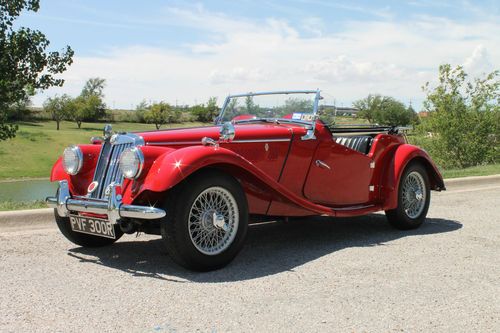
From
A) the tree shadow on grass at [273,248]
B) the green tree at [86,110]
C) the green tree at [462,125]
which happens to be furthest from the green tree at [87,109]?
the tree shadow on grass at [273,248]

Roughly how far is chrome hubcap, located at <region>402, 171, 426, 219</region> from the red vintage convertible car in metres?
0.01

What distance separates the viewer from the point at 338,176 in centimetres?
603

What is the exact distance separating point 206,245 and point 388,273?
5.08ft

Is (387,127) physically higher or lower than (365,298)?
higher

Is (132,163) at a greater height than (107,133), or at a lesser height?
lesser

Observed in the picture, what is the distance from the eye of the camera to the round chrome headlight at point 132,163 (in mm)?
4457

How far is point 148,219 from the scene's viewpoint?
4586mm

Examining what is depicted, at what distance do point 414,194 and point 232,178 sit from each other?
3.06 metres

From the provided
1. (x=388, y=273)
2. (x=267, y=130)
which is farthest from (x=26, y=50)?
(x=388, y=273)

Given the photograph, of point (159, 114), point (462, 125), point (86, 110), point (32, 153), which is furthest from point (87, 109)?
point (462, 125)

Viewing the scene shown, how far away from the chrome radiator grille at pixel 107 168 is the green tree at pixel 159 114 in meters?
69.1

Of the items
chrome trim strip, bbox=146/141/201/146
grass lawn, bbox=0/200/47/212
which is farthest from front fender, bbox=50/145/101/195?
grass lawn, bbox=0/200/47/212

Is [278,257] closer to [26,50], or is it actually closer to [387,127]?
[387,127]

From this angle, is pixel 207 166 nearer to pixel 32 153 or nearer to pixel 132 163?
pixel 132 163
